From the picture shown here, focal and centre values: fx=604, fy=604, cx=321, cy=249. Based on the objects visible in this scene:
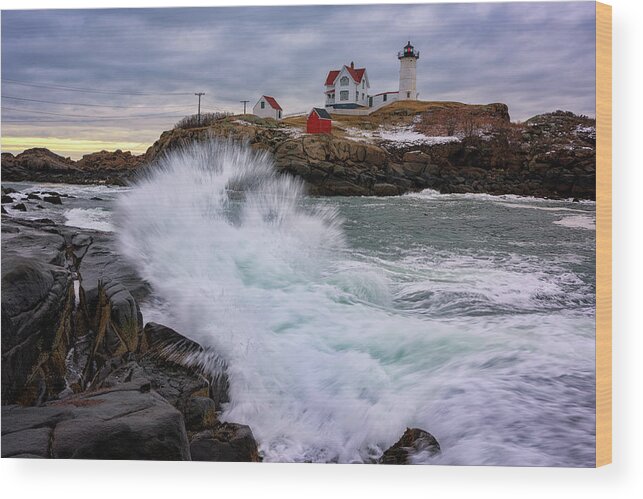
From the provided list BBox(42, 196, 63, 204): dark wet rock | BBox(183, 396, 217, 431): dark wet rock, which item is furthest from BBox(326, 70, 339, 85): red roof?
BBox(183, 396, 217, 431): dark wet rock

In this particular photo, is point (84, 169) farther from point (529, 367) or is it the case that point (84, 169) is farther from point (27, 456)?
point (529, 367)

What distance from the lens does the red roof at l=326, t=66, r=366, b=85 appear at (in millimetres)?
3693

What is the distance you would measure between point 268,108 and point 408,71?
2.93 feet

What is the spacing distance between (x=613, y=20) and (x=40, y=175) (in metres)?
3.61

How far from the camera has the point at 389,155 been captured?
3.90 m

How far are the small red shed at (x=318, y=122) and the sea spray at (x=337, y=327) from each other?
0.37 metres

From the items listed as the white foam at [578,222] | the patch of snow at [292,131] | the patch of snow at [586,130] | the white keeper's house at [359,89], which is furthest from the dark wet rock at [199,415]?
the patch of snow at [586,130]

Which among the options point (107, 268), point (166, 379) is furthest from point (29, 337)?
point (166, 379)

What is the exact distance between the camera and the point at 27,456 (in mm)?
3549

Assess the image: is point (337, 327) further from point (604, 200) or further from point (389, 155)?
point (604, 200)

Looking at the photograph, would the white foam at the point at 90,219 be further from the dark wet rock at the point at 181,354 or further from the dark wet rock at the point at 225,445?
the dark wet rock at the point at 225,445

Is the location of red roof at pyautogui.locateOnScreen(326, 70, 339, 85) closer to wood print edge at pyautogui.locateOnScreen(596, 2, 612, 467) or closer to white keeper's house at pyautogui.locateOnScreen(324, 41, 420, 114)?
white keeper's house at pyautogui.locateOnScreen(324, 41, 420, 114)

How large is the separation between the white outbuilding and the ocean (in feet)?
0.96

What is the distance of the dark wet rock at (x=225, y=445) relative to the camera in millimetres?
3480
